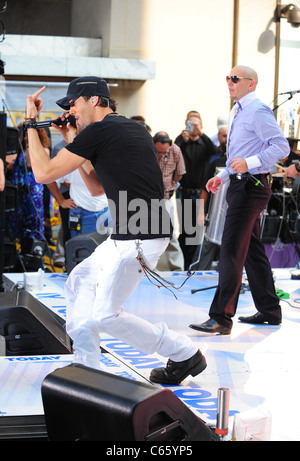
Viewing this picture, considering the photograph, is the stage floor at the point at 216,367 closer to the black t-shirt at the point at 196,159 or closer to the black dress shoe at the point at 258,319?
the black dress shoe at the point at 258,319

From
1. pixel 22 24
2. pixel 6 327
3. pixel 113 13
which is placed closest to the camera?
pixel 6 327

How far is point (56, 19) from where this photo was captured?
37.6 ft

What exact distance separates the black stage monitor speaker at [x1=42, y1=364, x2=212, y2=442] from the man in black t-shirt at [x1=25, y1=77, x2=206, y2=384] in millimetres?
767

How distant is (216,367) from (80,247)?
1.93 metres

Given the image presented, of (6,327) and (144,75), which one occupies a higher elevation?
(144,75)

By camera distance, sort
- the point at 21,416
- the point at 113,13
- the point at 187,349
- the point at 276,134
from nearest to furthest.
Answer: the point at 21,416 → the point at 187,349 → the point at 276,134 → the point at 113,13

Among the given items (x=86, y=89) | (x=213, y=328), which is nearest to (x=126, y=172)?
(x=86, y=89)

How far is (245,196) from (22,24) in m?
8.15

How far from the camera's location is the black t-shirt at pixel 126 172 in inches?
119

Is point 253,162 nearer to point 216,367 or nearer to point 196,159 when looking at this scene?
point 216,367

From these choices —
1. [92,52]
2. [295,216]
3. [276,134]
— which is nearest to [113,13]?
[92,52]

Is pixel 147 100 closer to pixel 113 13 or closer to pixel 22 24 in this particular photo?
pixel 113 13

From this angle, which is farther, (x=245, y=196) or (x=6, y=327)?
(x=245, y=196)

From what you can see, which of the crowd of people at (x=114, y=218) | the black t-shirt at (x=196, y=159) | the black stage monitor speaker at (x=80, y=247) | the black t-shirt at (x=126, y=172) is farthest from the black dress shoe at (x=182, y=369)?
the black t-shirt at (x=196, y=159)
